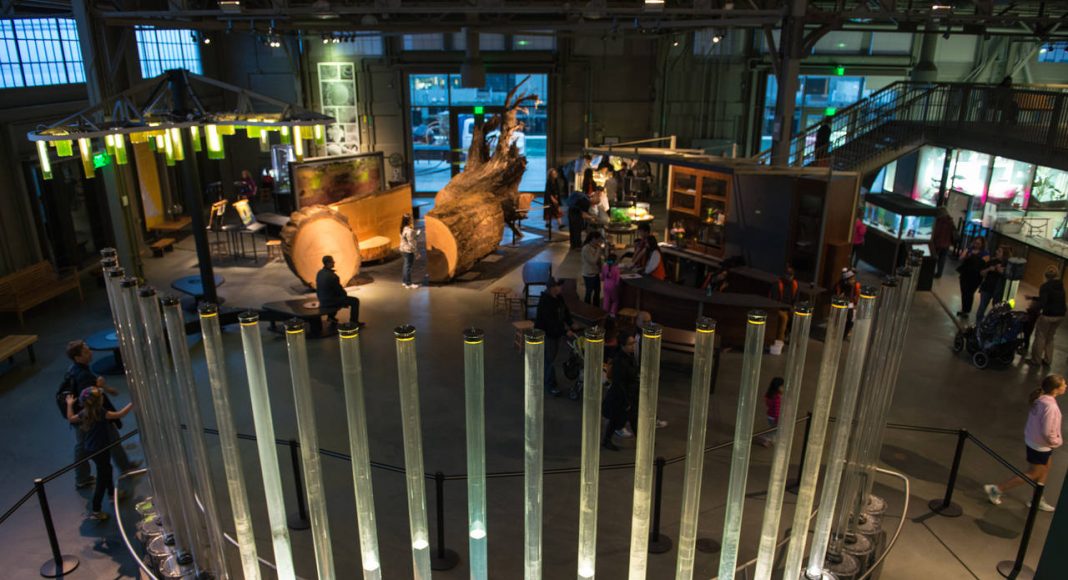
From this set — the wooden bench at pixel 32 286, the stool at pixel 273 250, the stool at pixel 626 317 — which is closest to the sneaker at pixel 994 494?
the stool at pixel 626 317

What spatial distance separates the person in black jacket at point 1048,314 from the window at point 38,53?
54.2 feet

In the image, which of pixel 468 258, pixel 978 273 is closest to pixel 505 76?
pixel 468 258

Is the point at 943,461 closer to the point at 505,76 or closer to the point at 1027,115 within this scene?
the point at 1027,115

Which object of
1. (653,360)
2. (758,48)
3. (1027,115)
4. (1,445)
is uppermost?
(758,48)

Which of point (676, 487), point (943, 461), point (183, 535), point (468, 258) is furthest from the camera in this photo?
point (468, 258)

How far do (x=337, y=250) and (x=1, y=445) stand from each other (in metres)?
6.15

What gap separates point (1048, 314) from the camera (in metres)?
10.1

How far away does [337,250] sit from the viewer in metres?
13.4

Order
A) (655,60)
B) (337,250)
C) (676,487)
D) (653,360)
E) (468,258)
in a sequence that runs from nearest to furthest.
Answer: (653,360)
(676,487)
(337,250)
(468,258)
(655,60)

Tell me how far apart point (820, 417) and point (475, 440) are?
2117 mm

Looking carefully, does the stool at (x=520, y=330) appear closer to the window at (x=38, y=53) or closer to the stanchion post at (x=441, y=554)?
the stanchion post at (x=441, y=554)

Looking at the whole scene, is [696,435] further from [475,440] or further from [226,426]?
[226,426]

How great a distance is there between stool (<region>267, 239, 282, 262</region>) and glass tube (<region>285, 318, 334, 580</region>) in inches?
486

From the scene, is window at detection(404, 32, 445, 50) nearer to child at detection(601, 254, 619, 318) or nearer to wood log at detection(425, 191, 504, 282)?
wood log at detection(425, 191, 504, 282)
